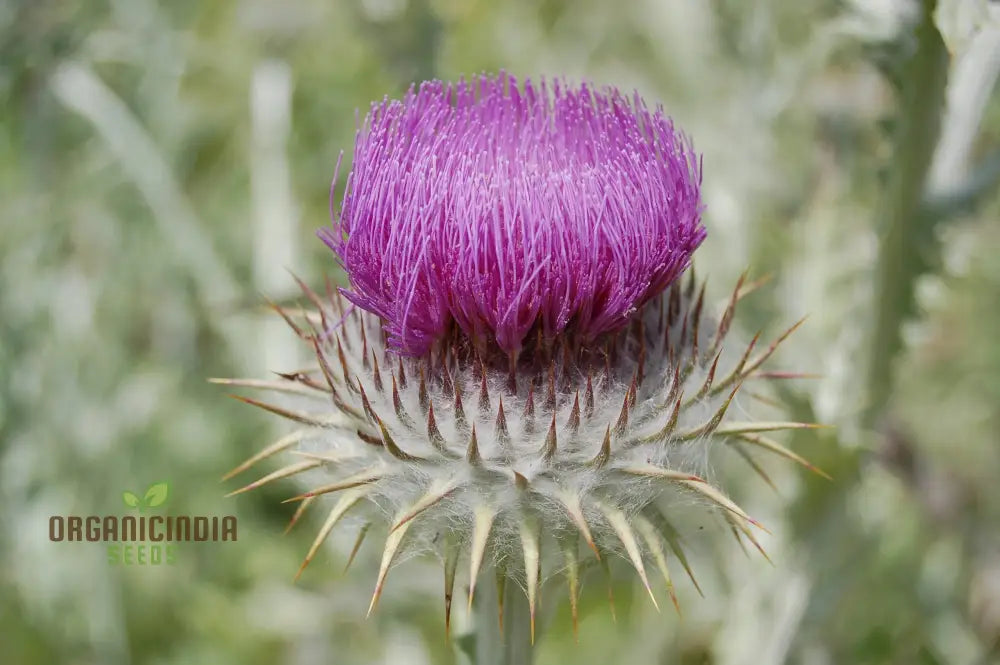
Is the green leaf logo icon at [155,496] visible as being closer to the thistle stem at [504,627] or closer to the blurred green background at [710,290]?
the blurred green background at [710,290]

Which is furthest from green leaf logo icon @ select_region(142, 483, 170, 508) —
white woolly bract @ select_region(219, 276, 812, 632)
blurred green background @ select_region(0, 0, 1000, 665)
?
white woolly bract @ select_region(219, 276, 812, 632)

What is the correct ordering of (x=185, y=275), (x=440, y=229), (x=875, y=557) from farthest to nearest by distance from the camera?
(x=185, y=275)
(x=875, y=557)
(x=440, y=229)

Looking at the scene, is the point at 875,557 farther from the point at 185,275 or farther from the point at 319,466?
the point at 185,275

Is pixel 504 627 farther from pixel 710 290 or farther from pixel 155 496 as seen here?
pixel 710 290

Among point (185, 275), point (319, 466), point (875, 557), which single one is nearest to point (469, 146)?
point (319, 466)

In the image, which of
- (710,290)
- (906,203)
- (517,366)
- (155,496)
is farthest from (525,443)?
(710,290)

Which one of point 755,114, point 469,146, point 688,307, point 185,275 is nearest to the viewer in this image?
point 469,146

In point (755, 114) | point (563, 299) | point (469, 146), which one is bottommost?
point (563, 299)
